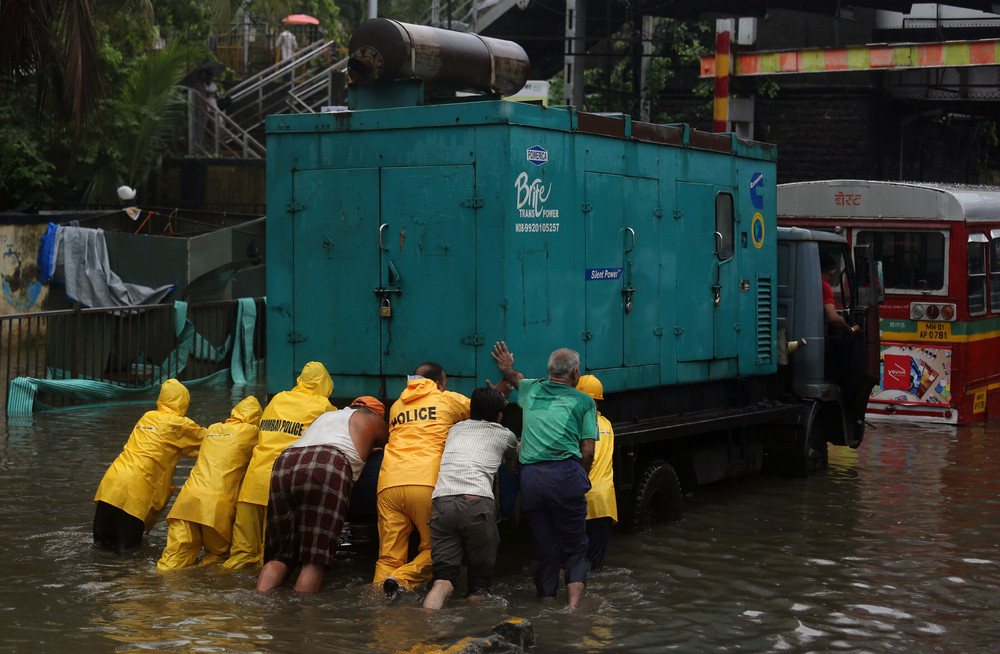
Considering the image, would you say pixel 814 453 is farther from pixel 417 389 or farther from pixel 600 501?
pixel 417 389

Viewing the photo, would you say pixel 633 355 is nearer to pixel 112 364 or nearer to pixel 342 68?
pixel 112 364

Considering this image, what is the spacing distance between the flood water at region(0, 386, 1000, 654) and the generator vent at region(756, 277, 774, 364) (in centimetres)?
128

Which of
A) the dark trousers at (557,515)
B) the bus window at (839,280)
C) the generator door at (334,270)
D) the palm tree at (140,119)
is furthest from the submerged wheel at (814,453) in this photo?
the palm tree at (140,119)

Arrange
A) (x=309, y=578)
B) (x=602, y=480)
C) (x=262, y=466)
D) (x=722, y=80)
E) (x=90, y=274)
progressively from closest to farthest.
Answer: (x=309, y=578)
(x=602, y=480)
(x=262, y=466)
(x=90, y=274)
(x=722, y=80)

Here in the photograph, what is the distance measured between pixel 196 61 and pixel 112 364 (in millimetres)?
16100

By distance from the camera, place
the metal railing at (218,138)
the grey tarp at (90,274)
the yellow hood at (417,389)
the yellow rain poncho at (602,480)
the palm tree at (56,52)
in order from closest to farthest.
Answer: the yellow rain poncho at (602,480)
the yellow hood at (417,389)
the palm tree at (56,52)
the grey tarp at (90,274)
the metal railing at (218,138)

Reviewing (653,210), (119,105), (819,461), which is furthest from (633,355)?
(119,105)

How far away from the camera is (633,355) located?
Answer: 9312 mm

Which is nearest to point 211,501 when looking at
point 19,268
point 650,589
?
point 650,589

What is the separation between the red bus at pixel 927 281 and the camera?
14.5 metres

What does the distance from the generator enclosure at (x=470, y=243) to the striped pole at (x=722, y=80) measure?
12.1 m

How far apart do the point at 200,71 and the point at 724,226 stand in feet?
70.8

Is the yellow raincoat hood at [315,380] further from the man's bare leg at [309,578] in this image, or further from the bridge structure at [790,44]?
the bridge structure at [790,44]

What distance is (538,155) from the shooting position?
8344 mm
